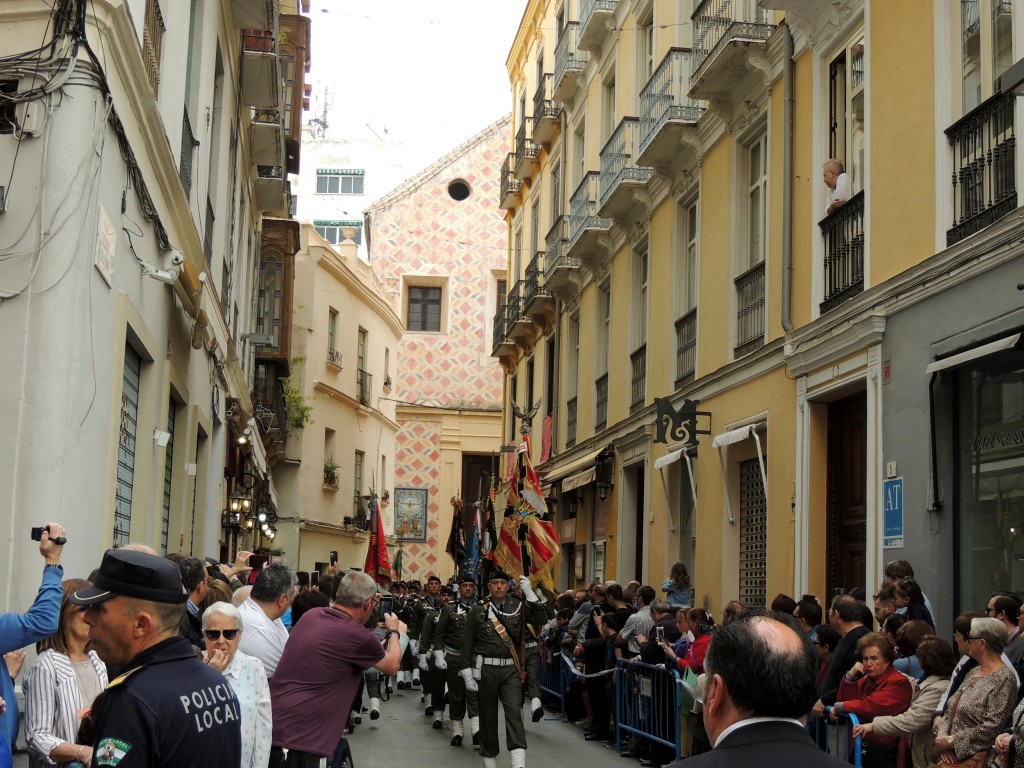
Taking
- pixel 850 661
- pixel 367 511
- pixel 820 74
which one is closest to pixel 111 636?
pixel 850 661

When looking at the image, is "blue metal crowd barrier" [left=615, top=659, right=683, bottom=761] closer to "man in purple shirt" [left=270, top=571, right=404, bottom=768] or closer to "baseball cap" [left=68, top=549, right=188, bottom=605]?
"man in purple shirt" [left=270, top=571, right=404, bottom=768]

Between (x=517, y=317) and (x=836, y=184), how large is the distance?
63.2 feet

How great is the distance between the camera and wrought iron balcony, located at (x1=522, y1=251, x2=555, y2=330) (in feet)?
98.8

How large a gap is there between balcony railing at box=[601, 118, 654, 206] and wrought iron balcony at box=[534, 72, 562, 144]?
6.60m

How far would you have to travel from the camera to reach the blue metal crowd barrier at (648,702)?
1342 centimetres

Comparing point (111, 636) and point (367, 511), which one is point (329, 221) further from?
point (111, 636)

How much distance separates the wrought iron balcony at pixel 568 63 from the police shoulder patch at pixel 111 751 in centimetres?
2485

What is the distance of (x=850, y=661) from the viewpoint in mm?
9688

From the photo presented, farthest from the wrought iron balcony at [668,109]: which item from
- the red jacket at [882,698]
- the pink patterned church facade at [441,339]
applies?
the pink patterned church facade at [441,339]

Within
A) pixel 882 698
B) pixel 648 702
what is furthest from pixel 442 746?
pixel 882 698

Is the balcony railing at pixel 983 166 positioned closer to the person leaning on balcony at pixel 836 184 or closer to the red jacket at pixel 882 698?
the person leaning on balcony at pixel 836 184

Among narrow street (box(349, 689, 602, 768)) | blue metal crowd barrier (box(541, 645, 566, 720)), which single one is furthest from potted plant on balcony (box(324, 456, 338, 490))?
narrow street (box(349, 689, 602, 768))

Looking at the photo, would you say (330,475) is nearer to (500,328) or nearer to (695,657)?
(500,328)

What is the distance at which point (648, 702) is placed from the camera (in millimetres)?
14195
